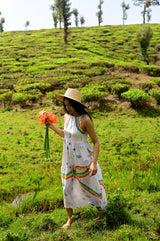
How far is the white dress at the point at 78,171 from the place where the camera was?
9.09ft

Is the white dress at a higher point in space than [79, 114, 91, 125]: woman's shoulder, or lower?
lower

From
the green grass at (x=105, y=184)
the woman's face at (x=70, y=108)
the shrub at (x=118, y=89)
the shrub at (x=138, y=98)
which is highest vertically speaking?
the woman's face at (x=70, y=108)

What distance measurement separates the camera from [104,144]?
6.67 metres

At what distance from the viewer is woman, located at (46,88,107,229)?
273cm

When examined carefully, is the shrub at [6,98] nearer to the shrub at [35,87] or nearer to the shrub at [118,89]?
the shrub at [35,87]

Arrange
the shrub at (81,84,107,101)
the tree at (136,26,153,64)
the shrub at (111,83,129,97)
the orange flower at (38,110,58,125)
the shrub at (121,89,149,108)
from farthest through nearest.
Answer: the tree at (136,26,153,64), the shrub at (111,83,129,97), the shrub at (81,84,107,101), the shrub at (121,89,149,108), the orange flower at (38,110,58,125)

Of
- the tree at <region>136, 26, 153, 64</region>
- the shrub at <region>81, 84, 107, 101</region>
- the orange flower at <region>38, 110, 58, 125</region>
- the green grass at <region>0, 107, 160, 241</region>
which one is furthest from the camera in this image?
the tree at <region>136, 26, 153, 64</region>

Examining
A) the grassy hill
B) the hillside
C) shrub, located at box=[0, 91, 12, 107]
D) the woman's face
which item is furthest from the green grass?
the hillside

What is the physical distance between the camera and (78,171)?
2.82m

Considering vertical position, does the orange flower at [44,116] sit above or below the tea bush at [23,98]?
above

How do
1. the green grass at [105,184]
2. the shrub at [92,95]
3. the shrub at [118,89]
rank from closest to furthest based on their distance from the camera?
the green grass at [105,184], the shrub at [92,95], the shrub at [118,89]

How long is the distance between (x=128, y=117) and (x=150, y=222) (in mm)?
6649

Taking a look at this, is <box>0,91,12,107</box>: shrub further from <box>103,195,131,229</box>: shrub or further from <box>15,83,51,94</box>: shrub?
<box>103,195,131,229</box>: shrub

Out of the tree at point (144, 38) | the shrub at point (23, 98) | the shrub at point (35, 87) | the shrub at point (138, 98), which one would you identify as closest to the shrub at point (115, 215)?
the shrub at point (138, 98)
